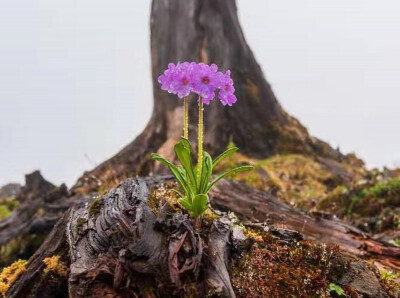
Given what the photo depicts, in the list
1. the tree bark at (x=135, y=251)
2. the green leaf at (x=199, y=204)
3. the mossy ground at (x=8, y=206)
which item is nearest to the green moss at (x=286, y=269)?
the tree bark at (x=135, y=251)

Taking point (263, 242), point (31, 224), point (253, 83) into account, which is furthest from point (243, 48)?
point (263, 242)

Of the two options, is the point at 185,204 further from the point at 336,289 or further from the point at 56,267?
the point at 336,289

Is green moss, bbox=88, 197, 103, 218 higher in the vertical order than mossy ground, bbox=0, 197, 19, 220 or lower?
higher

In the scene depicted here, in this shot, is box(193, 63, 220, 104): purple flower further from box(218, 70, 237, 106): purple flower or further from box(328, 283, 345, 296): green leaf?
box(328, 283, 345, 296): green leaf

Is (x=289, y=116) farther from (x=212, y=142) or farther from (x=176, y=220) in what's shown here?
(x=176, y=220)

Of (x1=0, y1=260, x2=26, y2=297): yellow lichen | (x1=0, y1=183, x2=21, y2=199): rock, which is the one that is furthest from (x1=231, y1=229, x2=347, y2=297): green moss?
(x1=0, y1=183, x2=21, y2=199): rock

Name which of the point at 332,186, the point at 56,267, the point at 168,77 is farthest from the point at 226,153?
the point at 332,186

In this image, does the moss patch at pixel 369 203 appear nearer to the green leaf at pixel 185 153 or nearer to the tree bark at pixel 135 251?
the tree bark at pixel 135 251
